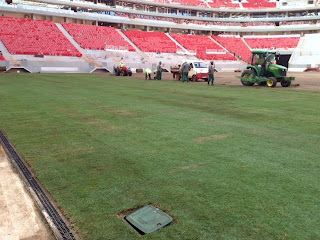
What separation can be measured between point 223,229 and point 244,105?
27.1 feet

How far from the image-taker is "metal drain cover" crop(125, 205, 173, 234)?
2.87 m

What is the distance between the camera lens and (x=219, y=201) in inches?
131

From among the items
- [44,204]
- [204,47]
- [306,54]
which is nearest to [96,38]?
[204,47]

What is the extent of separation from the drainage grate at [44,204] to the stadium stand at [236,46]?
56.8 m

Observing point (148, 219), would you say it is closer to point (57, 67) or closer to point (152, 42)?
point (57, 67)

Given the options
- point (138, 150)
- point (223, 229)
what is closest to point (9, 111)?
point (138, 150)

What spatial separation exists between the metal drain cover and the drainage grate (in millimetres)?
605

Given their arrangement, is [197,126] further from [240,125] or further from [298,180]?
[298,180]

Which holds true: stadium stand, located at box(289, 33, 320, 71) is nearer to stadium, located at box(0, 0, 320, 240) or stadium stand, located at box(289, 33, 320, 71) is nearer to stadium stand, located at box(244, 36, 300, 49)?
stadium stand, located at box(244, 36, 300, 49)

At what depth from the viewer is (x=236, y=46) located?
61656mm

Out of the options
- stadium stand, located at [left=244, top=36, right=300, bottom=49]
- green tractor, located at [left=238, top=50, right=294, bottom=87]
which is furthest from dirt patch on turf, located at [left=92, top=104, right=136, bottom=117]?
stadium stand, located at [left=244, top=36, right=300, bottom=49]

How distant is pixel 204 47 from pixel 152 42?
11.0 metres

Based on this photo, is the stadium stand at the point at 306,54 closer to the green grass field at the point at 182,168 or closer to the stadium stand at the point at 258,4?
the stadium stand at the point at 258,4

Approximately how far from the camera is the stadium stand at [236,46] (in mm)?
58344
